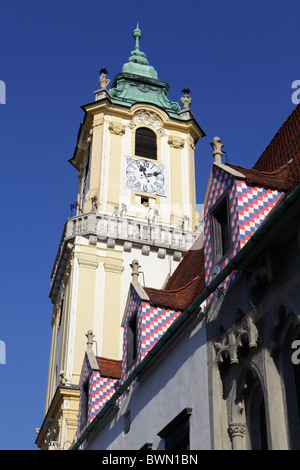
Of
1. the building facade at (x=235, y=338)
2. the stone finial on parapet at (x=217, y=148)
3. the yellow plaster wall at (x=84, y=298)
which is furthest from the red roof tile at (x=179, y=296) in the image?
the yellow plaster wall at (x=84, y=298)

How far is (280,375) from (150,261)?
69.0 ft

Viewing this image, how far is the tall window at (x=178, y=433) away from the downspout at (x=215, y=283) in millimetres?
1755

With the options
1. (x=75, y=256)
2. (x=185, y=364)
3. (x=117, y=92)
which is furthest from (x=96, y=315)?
(x=185, y=364)

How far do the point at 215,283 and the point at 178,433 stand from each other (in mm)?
2941

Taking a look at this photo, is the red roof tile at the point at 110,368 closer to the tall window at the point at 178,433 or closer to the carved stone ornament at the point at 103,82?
the tall window at the point at 178,433

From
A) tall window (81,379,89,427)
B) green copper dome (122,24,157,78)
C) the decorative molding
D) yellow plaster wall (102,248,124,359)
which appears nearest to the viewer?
tall window (81,379,89,427)

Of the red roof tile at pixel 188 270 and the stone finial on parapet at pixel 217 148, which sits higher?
the red roof tile at pixel 188 270

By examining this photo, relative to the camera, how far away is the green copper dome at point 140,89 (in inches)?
1510

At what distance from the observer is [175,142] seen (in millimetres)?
37250

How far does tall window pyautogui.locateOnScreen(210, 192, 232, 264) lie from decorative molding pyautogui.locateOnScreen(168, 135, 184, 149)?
2276 centimetres

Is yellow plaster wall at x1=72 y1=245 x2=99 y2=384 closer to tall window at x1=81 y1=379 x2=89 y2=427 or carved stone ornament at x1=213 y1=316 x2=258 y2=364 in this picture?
tall window at x1=81 y1=379 x2=89 y2=427

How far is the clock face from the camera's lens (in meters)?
35.2

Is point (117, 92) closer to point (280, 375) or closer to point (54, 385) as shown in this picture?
point (54, 385)

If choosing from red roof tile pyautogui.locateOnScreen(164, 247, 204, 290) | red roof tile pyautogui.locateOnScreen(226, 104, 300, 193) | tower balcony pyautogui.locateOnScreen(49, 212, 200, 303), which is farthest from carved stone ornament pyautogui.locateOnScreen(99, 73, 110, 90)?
red roof tile pyautogui.locateOnScreen(226, 104, 300, 193)
